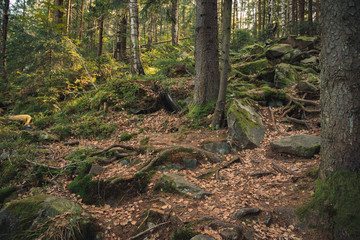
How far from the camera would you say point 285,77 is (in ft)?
30.2

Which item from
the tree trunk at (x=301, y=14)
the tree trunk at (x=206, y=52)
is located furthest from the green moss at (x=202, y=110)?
the tree trunk at (x=301, y=14)

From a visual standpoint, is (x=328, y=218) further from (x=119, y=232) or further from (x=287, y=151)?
(x=119, y=232)

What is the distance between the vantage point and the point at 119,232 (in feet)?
11.2

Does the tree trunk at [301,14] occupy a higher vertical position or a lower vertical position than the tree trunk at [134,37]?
higher

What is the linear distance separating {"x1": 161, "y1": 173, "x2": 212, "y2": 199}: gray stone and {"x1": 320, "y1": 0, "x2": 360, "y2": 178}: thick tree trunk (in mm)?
2186

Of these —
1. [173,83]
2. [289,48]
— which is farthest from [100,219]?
[289,48]

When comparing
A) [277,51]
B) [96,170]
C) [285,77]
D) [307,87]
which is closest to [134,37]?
[285,77]

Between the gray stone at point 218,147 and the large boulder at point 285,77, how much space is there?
5.10 meters

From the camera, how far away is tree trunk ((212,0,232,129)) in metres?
5.66

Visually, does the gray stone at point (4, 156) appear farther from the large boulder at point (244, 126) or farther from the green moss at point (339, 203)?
the green moss at point (339, 203)

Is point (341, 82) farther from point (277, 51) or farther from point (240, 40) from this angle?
point (240, 40)

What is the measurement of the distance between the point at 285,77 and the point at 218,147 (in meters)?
5.83

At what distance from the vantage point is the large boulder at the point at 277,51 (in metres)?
11.7

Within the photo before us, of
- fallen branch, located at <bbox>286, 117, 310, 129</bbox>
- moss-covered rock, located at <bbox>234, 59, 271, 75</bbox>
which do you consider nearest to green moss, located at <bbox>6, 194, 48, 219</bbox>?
fallen branch, located at <bbox>286, 117, 310, 129</bbox>
